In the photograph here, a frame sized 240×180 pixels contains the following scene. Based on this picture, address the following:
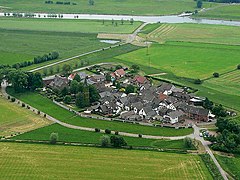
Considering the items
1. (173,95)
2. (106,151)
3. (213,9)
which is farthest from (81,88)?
(213,9)

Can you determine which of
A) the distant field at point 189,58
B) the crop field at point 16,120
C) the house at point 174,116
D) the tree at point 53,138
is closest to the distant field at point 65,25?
the distant field at point 189,58

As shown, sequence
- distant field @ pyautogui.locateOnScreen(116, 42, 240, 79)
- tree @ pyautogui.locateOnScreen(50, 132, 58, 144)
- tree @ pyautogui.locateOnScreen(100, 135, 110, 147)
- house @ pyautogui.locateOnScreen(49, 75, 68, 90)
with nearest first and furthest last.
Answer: tree @ pyautogui.locateOnScreen(100, 135, 110, 147), tree @ pyautogui.locateOnScreen(50, 132, 58, 144), house @ pyautogui.locateOnScreen(49, 75, 68, 90), distant field @ pyautogui.locateOnScreen(116, 42, 240, 79)

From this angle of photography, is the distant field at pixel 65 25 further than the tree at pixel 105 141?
Yes

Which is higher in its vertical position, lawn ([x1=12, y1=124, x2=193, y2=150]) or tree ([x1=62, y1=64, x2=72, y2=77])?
tree ([x1=62, y1=64, x2=72, y2=77])

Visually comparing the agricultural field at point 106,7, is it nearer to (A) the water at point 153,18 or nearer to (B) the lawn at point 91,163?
(A) the water at point 153,18

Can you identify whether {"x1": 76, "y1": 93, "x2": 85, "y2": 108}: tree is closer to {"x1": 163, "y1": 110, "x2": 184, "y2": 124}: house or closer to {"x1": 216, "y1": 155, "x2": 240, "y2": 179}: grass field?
{"x1": 163, "y1": 110, "x2": 184, "y2": 124}: house

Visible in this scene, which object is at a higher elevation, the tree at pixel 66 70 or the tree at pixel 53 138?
the tree at pixel 66 70

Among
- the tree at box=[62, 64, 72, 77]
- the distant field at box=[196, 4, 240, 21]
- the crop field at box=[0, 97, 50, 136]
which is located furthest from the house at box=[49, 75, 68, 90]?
the distant field at box=[196, 4, 240, 21]
